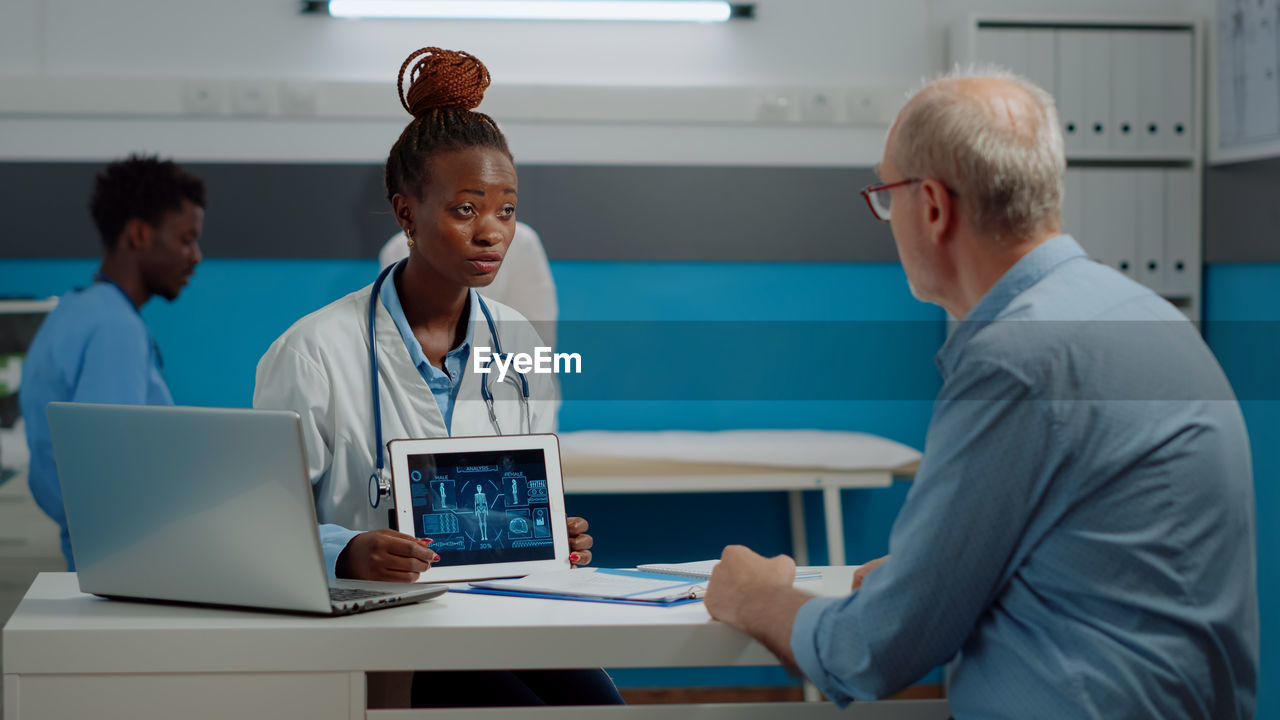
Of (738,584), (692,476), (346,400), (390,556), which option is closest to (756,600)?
(738,584)

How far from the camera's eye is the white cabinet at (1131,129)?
3025 millimetres

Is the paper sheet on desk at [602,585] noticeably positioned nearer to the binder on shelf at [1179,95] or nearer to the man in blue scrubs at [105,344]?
the man in blue scrubs at [105,344]

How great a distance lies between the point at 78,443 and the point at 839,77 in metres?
2.56

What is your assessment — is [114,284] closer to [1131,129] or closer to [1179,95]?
[1131,129]

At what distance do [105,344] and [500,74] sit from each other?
140 centimetres

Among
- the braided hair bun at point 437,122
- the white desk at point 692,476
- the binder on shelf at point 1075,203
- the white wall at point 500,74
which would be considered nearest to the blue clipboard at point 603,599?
the braided hair bun at point 437,122

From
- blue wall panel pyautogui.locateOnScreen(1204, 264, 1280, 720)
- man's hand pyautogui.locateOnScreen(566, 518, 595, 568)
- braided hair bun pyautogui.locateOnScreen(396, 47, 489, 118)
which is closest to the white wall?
blue wall panel pyautogui.locateOnScreen(1204, 264, 1280, 720)

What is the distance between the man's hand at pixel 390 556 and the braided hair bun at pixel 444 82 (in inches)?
24.9

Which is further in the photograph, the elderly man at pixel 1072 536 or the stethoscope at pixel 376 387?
the stethoscope at pixel 376 387

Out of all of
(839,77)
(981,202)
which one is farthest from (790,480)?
(981,202)

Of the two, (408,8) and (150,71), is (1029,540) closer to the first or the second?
(408,8)

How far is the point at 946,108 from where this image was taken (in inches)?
39.9

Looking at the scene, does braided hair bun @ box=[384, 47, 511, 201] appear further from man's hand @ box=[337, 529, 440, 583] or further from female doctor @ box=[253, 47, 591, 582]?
man's hand @ box=[337, 529, 440, 583]

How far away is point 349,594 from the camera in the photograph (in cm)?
109
